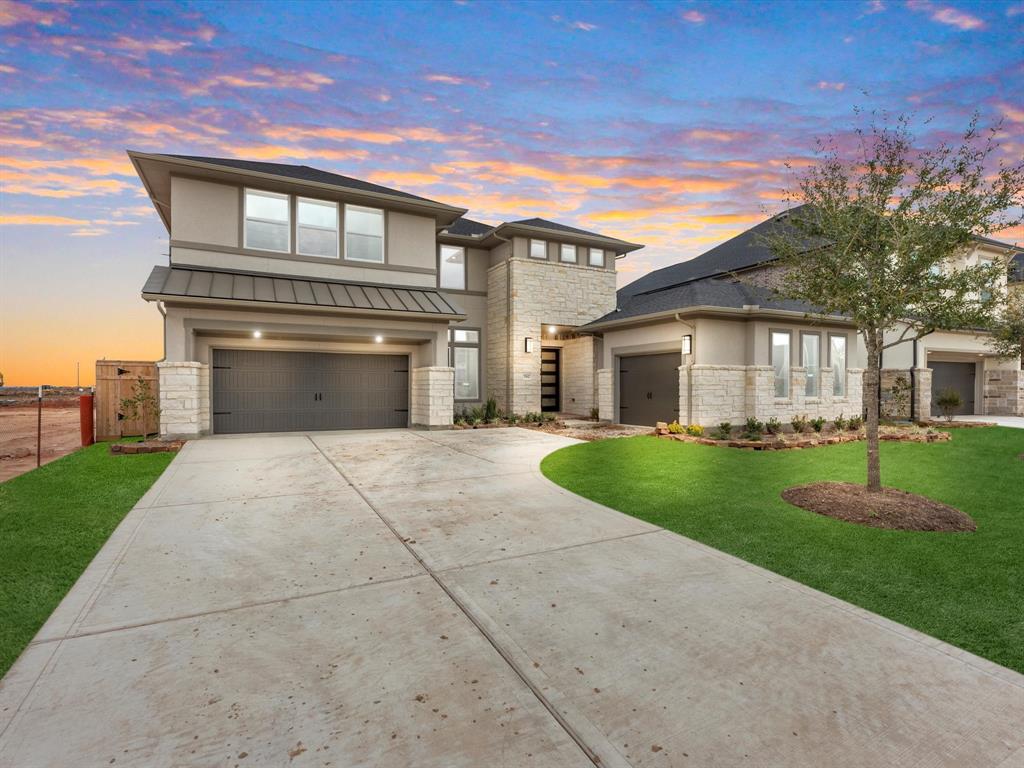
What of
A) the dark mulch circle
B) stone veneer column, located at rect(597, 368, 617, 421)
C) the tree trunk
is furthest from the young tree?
stone veneer column, located at rect(597, 368, 617, 421)

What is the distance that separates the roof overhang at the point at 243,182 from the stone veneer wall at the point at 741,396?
9.12m

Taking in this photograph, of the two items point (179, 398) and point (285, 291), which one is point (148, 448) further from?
point (285, 291)

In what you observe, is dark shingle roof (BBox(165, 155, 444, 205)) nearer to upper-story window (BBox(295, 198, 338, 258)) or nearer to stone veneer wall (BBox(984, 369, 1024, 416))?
upper-story window (BBox(295, 198, 338, 258))

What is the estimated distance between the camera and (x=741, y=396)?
46.5 feet

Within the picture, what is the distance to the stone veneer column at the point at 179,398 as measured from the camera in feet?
36.9

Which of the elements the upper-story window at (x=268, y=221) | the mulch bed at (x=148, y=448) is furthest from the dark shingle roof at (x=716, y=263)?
the mulch bed at (x=148, y=448)

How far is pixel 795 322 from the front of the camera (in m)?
14.6

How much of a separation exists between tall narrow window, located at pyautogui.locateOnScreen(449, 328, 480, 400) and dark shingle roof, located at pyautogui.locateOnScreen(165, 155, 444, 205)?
17.5 ft

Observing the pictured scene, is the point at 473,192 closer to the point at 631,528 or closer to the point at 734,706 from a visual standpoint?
the point at 631,528

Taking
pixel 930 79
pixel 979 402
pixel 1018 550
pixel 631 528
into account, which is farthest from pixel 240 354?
pixel 979 402

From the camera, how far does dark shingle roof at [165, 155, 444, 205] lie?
1269 cm

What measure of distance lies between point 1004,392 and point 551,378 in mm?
20846

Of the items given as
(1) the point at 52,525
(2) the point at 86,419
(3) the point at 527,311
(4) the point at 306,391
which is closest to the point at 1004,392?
(3) the point at 527,311

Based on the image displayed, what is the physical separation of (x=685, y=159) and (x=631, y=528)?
44.3ft
